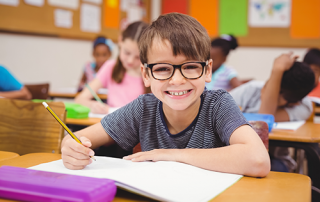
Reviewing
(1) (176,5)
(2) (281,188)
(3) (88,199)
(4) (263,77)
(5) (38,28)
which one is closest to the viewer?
(3) (88,199)

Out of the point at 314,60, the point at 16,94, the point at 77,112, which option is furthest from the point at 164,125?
the point at 314,60

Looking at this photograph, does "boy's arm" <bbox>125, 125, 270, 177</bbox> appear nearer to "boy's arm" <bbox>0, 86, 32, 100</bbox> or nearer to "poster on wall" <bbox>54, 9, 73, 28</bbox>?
"boy's arm" <bbox>0, 86, 32, 100</bbox>

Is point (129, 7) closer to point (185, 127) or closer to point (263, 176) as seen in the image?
point (185, 127)

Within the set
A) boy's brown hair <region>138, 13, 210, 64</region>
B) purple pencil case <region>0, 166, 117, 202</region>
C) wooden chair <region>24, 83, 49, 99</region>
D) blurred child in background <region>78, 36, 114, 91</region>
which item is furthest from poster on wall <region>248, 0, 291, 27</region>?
purple pencil case <region>0, 166, 117, 202</region>

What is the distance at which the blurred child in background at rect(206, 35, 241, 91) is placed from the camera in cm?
314

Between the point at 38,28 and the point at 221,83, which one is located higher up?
the point at 38,28

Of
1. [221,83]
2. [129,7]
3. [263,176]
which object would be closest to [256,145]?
[263,176]

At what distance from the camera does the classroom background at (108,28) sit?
3.59 metres

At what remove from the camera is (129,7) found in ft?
16.5

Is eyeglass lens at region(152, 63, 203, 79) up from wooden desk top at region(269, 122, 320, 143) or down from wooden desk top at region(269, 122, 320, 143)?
up

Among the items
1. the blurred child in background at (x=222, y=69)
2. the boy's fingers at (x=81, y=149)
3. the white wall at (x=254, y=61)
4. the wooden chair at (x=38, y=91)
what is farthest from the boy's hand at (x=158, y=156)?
the white wall at (x=254, y=61)

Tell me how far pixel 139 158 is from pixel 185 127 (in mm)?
269

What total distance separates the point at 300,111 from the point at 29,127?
150 cm

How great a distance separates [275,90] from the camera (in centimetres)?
189
